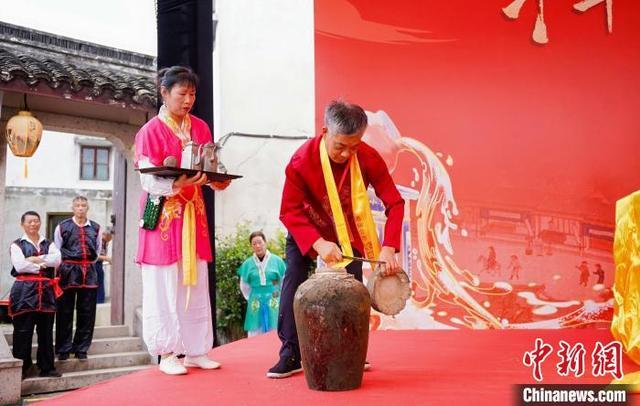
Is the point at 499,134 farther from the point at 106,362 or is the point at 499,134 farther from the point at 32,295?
the point at 106,362

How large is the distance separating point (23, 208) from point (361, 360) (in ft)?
43.8

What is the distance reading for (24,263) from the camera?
5.82 m

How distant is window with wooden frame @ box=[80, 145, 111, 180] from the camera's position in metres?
15.3

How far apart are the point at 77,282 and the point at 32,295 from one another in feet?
1.96

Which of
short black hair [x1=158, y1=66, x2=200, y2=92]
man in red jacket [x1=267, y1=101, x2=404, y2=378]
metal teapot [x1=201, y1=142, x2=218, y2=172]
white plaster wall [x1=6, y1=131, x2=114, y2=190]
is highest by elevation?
white plaster wall [x1=6, y1=131, x2=114, y2=190]

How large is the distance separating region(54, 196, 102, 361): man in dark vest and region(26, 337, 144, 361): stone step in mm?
361

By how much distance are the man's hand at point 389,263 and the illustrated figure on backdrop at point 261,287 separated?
12.9ft

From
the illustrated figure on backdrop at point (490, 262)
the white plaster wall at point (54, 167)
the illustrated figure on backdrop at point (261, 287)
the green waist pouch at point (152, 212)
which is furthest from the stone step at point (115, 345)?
the white plaster wall at point (54, 167)

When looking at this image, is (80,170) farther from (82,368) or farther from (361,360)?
(361,360)

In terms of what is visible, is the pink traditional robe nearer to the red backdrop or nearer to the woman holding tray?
the woman holding tray

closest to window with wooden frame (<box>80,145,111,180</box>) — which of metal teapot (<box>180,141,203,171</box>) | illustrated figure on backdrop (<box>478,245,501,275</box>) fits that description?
illustrated figure on backdrop (<box>478,245,501,275</box>)

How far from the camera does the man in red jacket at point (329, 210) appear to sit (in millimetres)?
2682

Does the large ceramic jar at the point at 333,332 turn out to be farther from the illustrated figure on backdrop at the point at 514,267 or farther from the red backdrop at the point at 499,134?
the illustrated figure on backdrop at the point at 514,267

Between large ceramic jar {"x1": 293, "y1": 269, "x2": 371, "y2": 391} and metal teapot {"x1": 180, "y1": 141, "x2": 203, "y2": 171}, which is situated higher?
metal teapot {"x1": 180, "y1": 141, "x2": 203, "y2": 171}
